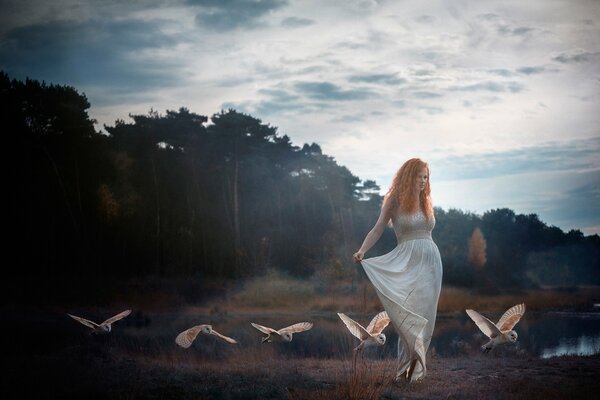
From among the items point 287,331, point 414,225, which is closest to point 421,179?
point 414,225

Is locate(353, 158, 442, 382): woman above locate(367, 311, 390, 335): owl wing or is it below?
above

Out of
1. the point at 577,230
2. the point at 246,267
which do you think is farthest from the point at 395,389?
the point at 577,230

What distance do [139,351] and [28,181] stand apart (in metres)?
16.2

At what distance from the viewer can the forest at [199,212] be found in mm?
26641

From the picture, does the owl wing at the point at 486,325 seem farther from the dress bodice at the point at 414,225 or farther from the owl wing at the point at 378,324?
the dress bodice at the point at 414,225

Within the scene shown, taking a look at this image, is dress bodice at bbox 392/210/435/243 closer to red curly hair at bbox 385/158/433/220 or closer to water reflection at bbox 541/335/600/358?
red curly hair at bbox 385/158/433/220

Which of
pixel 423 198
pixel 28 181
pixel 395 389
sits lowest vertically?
pixel 395 389

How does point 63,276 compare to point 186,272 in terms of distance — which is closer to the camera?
point 63,276

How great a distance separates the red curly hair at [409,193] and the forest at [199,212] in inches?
791

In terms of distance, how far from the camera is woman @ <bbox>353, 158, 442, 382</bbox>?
755 cm

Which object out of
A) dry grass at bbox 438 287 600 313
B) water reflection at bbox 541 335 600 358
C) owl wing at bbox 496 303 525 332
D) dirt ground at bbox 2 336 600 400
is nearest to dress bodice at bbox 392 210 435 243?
dirt ground at bbox 2 336 600 400

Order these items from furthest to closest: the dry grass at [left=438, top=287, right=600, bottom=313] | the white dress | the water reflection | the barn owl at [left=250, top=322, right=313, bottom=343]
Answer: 1. the dry grass at [left=438, top=287, right=600, bottom=313]
2. the water reflection
3. the barn owl at [left=250, top=322, right=313, bottom=343]
4. the white dress

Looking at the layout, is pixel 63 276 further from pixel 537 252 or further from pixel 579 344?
pixel 537 252

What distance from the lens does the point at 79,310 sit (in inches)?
902
